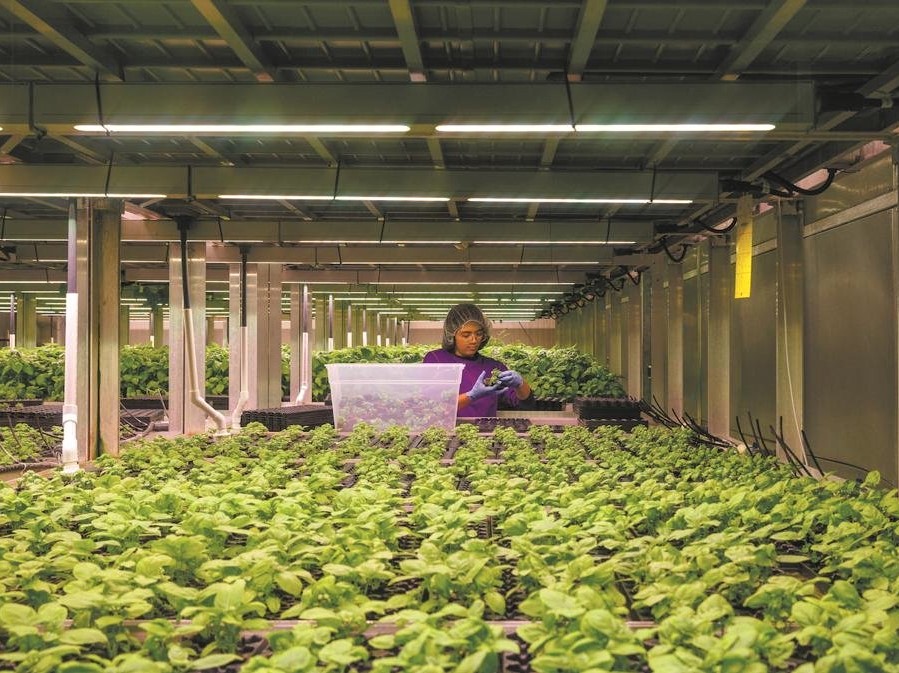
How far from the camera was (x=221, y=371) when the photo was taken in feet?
34.6

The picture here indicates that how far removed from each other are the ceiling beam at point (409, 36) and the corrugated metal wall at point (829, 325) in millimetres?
2394

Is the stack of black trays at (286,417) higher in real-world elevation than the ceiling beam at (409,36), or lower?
lower

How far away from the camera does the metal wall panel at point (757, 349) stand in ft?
22.1

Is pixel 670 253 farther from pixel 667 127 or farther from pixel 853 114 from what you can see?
pixel 667 127

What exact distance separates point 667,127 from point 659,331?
21.4 feet

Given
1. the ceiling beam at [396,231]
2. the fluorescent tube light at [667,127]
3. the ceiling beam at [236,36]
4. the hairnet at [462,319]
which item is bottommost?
the hairnet at [462,319]

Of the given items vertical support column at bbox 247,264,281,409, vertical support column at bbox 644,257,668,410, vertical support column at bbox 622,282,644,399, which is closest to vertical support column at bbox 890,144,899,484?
vertical support column at bbox 644,257,668,410

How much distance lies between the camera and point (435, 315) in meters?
26.3

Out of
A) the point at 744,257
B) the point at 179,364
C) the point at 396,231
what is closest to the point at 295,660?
the point at 744,257

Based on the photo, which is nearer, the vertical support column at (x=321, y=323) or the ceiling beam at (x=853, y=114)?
the ceiling beam at (x=853, y=114)

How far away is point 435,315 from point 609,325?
12341mm

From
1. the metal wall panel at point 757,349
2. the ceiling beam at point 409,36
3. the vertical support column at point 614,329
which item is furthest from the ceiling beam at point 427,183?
the vertical support column at point 614,329

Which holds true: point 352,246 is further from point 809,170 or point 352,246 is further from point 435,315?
point 435,315

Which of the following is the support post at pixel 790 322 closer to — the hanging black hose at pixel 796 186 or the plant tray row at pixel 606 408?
the hanging black hose at pixel 796 186
